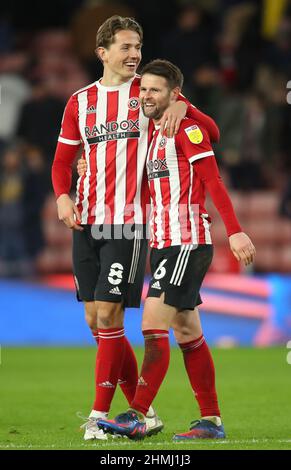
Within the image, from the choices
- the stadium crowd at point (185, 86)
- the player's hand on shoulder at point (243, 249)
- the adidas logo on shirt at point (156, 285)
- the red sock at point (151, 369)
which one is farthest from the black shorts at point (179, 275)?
the stadium crowd at point (185, 86)

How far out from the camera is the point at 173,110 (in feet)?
20.3

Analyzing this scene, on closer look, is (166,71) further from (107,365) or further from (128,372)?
(128,372)

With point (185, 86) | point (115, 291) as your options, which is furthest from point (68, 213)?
point (185, 86)

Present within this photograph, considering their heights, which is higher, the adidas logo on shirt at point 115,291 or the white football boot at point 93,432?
the adidas logo on shirt at point 115,291

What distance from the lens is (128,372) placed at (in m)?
6.70

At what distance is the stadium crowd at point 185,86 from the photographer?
14328mm

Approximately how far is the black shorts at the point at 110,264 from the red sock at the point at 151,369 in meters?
0.32

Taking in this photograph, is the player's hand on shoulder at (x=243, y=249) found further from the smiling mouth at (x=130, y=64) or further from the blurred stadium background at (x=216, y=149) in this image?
the blurred stadium background at (x=216, y=149)

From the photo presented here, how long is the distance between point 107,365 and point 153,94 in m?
1.47

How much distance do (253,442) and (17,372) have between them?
4.68 m

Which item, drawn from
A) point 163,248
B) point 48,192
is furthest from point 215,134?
point 48,192
